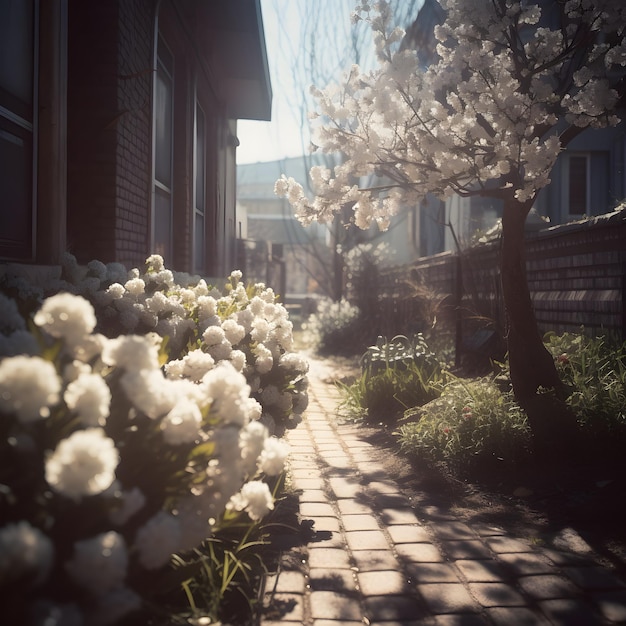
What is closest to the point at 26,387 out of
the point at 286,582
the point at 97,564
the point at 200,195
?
the point at 97,564

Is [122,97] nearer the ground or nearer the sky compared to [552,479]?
nearer the sky

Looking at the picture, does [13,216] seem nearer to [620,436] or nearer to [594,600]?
[594,600]

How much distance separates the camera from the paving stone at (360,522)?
343 centimetres

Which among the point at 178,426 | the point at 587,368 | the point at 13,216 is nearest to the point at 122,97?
the point at 13,216

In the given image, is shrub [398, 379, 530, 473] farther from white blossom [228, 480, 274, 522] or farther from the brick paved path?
white blossom [228, 480, 274, 522]

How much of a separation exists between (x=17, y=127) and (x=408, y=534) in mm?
3082

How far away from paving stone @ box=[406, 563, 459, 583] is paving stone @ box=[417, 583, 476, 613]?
49mm

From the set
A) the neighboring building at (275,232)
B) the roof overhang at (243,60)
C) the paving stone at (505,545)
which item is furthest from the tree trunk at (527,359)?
the neighboring building at (275,232)

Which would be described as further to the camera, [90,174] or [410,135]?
[410,135]

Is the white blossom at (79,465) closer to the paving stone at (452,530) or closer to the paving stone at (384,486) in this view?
the paving stone at (452,530)

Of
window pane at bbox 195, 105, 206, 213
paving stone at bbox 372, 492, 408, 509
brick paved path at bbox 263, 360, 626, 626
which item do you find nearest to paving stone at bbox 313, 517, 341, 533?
brick paved path at bbox 263, 360, 626, 626

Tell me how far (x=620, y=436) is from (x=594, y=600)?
1.83 m

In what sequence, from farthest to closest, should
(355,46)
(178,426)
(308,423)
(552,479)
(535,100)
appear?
(355,46) < (308,423) < (535,100) < (552,479) < (178,426)

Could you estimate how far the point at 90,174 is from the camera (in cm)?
473
